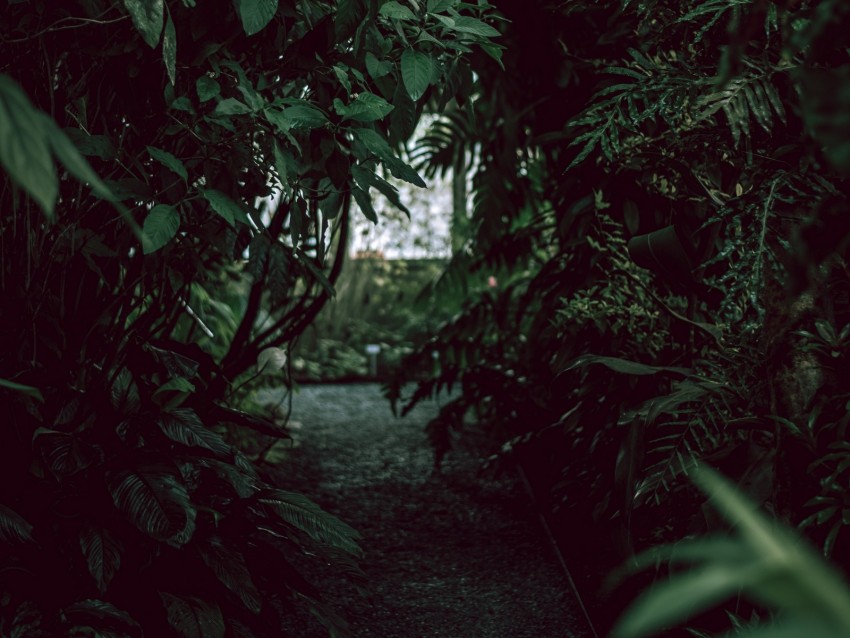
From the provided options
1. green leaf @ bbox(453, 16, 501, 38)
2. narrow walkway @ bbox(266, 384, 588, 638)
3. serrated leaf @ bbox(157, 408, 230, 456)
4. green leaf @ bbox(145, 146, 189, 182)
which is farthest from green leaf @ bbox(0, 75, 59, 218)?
narrow walkway @ bbox(266, 384, 588, 638)

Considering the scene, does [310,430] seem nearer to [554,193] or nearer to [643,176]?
[554,193]

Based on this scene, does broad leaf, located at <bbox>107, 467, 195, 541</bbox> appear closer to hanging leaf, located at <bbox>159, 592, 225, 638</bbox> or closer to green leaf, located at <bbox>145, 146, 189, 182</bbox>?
hanging leaf, located at <bbox>159, 592, 225, 638</bbox>

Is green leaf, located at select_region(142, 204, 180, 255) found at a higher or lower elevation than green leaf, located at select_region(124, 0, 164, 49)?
lower

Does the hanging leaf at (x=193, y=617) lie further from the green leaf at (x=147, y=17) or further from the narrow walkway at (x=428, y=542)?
the green leaf at (x=147, y=17)

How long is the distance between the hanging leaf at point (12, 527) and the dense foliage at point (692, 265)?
41.8 inches

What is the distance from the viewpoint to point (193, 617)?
139 cm

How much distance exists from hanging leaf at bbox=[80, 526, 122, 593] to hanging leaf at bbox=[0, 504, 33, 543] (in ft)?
0.31

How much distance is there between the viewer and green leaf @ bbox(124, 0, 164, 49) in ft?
3.47

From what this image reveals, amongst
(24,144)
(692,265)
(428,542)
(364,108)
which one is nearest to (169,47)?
(364,108)

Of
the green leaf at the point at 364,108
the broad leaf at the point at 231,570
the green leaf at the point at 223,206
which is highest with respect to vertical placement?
the green leaf at the point at 364,108

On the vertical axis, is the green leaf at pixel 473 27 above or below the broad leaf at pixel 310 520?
above

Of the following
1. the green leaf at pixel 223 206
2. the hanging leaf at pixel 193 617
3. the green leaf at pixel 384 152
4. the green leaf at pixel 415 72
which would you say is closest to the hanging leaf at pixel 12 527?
the hanging leaf at pixel 193 617

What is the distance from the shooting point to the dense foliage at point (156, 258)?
1372 millimetres

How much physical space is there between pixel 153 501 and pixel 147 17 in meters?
0.82
